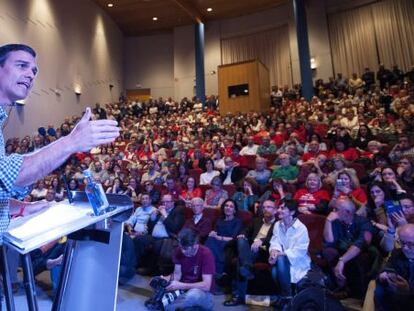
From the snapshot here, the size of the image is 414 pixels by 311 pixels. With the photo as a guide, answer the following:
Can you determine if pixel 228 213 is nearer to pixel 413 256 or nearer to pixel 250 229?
pixel 250 229

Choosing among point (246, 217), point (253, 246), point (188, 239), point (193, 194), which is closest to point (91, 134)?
point (188, 239)

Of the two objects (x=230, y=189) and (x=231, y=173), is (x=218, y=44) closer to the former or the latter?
(x=231, y=173)

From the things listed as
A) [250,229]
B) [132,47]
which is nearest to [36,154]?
[250,229]

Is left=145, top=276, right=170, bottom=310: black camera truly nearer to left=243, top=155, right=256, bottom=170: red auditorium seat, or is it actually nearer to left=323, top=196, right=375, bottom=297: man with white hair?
left=323, top=196, right=375, bottom=297: man with white hair

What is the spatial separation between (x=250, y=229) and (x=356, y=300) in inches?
44.3

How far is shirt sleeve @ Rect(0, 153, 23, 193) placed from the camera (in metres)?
0.69

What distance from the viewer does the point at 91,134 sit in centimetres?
77

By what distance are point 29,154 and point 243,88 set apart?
1067cm

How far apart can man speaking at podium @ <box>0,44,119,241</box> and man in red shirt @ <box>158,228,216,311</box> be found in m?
2.06

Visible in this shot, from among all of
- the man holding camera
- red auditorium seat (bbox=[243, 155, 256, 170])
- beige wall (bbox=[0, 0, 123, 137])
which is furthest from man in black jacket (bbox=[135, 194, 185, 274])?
beige wall (bbox=[0, 0, 123, 137])

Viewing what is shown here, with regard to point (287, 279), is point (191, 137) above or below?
above

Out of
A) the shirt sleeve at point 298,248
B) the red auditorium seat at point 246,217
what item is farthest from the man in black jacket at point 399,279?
the red auditorium seat at point 246,217

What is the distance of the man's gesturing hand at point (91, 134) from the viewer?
29.8 inches

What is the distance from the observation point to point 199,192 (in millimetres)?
4984
